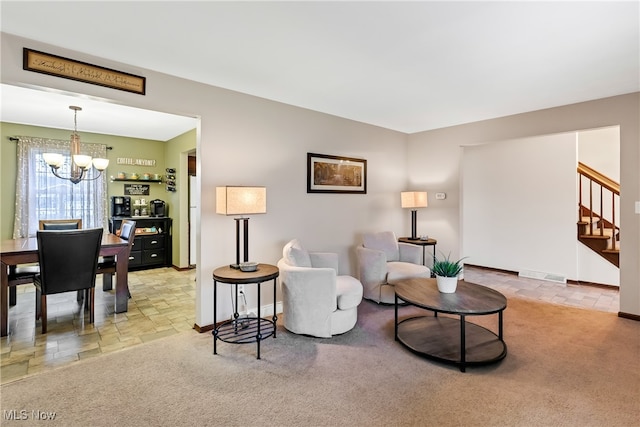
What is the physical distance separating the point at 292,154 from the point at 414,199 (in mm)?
2119

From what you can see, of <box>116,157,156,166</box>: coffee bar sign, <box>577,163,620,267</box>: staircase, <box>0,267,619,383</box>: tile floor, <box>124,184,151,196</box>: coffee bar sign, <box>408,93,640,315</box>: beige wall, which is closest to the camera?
<box>0,267,619,383</box>: tile floor

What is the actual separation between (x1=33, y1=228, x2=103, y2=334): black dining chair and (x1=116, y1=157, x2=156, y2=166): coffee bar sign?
3159 mm

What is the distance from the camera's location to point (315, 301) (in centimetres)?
292

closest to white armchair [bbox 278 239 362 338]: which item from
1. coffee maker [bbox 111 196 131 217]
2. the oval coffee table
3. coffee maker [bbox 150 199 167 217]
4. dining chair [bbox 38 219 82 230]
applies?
the oval coffee table

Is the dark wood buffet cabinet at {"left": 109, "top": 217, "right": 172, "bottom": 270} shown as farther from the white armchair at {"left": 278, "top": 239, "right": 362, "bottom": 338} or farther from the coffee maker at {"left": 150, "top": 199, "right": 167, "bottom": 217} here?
the white armchair at {"left": 278, "top": 239, "right": 362, "bottom": 338}

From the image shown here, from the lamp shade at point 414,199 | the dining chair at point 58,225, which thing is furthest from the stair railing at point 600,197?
the dining chair at point 58,225

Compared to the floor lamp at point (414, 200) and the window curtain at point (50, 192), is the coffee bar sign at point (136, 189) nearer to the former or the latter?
the window curtain at point (50, 192)

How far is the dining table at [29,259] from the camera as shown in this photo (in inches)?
118

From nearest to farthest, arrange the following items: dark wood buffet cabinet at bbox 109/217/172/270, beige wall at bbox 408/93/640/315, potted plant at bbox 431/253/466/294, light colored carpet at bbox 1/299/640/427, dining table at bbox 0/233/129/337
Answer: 1. light colored carpet at bbox 1/299/640/427
2. potted plant at bbox 431/253/466/294
3. dining table at bbox 0/233/129/337
4. beige wall at bbox 408/93/640/315
5. dark wood buffet cabinet at bbox 109/217/172/270

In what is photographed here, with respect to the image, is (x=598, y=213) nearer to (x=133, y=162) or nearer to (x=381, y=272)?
(x=381, y=272)

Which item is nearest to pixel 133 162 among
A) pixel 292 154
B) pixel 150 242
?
pixel 150 242

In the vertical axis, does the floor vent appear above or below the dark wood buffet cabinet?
below

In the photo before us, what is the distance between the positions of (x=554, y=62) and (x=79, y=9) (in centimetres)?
356

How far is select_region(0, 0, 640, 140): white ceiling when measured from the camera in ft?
6.38
